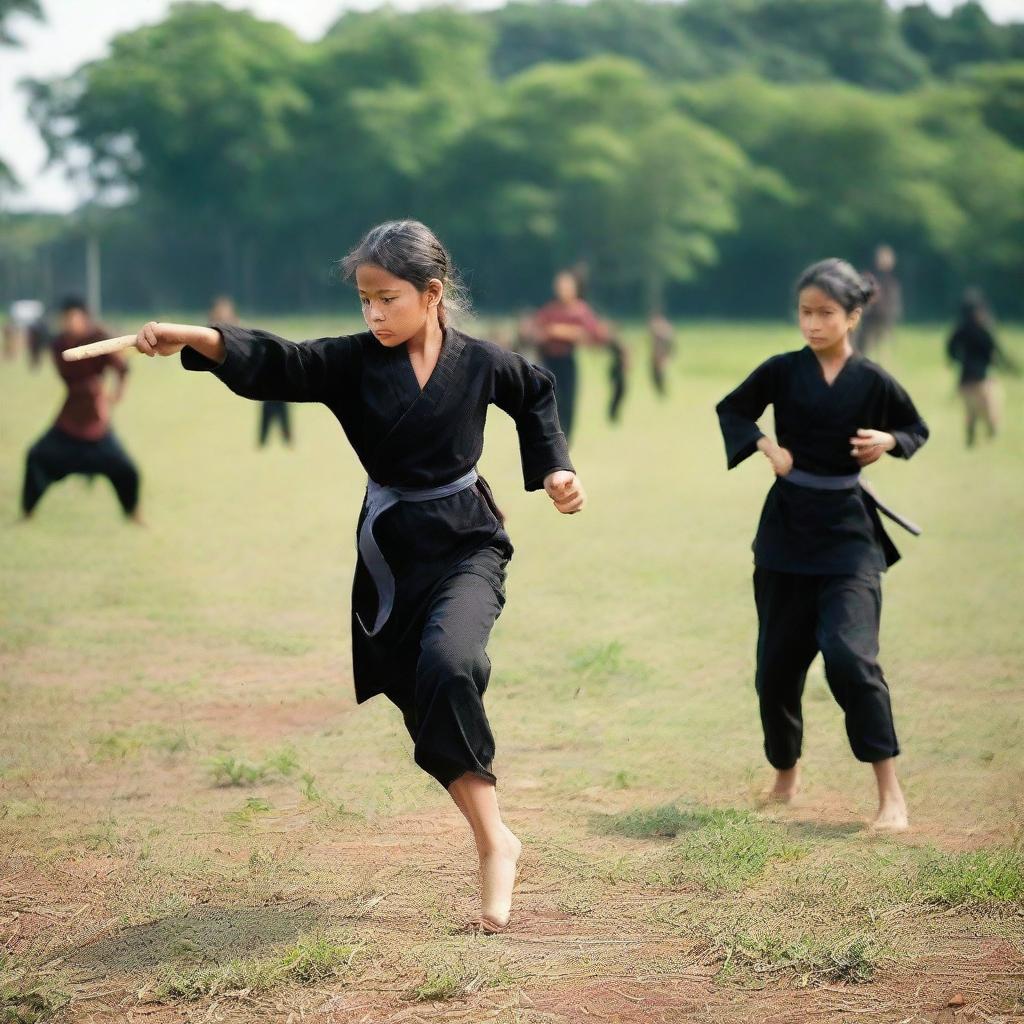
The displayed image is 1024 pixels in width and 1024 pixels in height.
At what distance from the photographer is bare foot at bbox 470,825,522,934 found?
3930 millimetres

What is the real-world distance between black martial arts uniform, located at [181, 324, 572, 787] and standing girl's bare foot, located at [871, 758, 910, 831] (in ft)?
4.57

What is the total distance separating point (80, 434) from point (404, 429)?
24.7ft

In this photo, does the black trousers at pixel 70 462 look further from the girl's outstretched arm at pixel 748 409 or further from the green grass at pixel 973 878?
the green grass at pixel 973 878

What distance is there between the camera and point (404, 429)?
4.14 metres

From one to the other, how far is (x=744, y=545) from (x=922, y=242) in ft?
189

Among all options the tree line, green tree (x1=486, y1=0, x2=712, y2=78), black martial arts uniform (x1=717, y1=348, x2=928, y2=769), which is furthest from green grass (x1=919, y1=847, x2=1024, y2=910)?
green tree (x1=486, y1=0, x2=712, y2=78)

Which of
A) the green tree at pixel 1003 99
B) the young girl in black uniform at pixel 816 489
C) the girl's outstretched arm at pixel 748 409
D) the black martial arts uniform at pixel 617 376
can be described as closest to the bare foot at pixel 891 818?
the young girl in black uniform at pixel 816 489

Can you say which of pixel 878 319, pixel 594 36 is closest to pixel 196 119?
pixel 594 36

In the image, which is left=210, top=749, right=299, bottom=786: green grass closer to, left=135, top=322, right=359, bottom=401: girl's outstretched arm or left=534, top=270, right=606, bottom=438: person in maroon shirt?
left=135, top=322, right=359, bottom=401: girl's outstretched arm

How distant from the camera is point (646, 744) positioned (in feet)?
19.2

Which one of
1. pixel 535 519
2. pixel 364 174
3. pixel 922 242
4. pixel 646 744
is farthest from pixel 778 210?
pixel 646 744

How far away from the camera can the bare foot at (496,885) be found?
→ 3930 mm

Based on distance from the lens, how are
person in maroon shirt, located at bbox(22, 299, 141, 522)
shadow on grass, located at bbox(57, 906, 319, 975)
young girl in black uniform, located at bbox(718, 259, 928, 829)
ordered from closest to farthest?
1. shadow on grass, located at bbox(57, 906, 319, 975)
2. young girl in black uniform, located at bbox(718, 259, 928, 829)
3. person in maroon shirt, located at bbox(22, 299, 141, 522)

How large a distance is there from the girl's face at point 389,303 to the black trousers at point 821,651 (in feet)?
5.40
